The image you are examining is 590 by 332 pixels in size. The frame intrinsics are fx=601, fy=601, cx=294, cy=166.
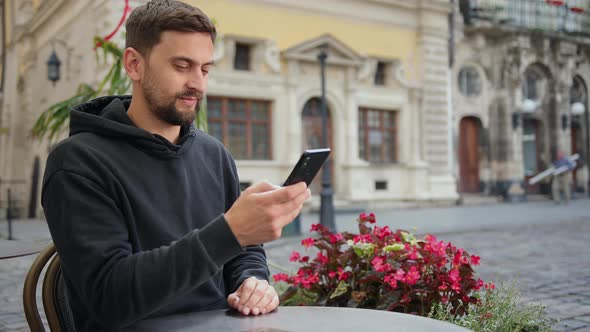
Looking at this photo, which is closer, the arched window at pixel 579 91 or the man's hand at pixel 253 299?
the man's hand at pixel 253 299

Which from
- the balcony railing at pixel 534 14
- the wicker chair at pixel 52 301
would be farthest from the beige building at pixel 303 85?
the wicker chair at pixel 52 301

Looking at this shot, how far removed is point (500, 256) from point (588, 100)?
19.3m

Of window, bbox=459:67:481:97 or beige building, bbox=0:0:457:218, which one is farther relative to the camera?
window, bbox=459:67:481:97

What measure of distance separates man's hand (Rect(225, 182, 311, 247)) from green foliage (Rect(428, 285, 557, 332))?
1.75 m

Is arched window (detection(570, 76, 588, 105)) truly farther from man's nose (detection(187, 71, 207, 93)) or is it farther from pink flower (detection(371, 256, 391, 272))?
man's nose (detection(187, 71, 207, 93))

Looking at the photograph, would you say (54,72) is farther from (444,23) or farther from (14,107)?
(444,23)

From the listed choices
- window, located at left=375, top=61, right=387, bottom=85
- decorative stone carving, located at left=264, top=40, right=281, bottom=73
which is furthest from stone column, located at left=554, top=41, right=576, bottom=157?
decorative stone carving, located at left=264, top=40, right=281, bottom=73

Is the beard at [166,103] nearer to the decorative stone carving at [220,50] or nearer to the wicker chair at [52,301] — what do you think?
the wicker chair at [52,301]

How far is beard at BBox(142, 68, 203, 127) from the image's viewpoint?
166cm

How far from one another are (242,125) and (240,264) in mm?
14330

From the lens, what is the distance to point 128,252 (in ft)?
4.77

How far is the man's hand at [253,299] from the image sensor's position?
5.32ft

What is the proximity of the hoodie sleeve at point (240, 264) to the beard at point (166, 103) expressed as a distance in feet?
1.27

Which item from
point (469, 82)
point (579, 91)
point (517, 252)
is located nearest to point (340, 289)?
point (517, 252)
